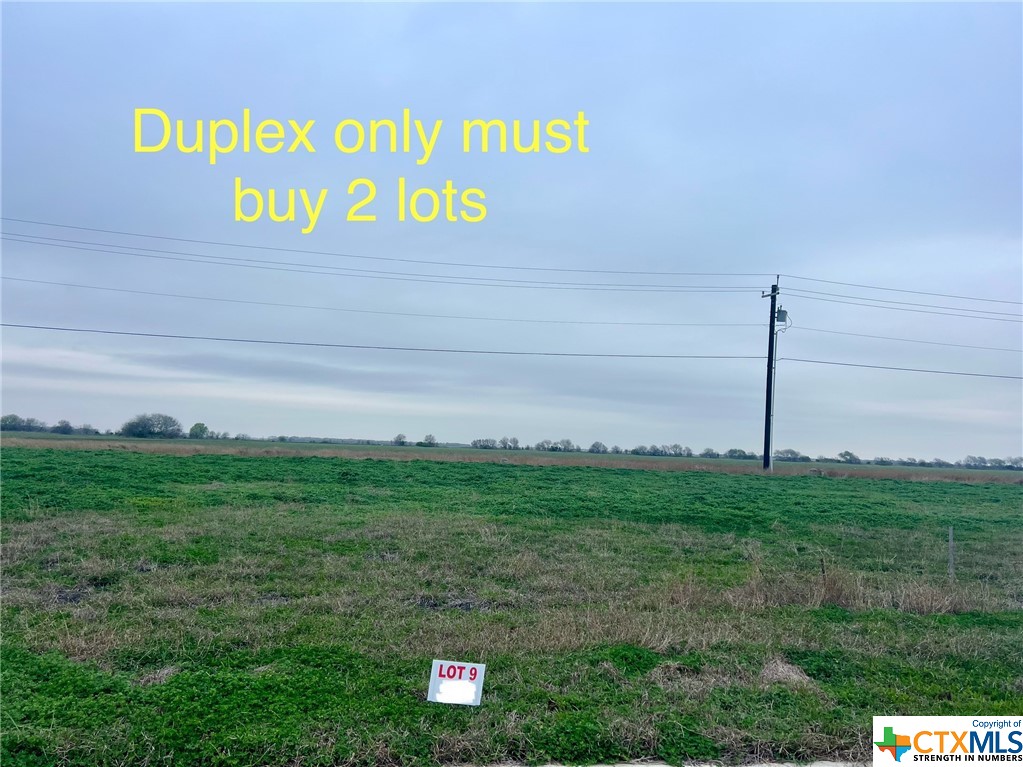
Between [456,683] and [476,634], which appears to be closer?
[456,683]

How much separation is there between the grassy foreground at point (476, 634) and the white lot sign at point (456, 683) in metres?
0.08

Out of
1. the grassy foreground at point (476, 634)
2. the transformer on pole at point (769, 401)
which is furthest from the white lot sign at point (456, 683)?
the transformer on pole at point (769, 401)

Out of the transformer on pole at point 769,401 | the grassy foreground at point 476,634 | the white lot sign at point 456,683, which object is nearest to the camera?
the grassy foreground at point 476,634

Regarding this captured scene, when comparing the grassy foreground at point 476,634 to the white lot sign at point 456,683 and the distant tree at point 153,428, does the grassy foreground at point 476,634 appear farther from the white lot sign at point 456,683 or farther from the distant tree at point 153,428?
the distant tree at point 153,428

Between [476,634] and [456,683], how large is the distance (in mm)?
1702

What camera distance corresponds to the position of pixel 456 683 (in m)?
4.66

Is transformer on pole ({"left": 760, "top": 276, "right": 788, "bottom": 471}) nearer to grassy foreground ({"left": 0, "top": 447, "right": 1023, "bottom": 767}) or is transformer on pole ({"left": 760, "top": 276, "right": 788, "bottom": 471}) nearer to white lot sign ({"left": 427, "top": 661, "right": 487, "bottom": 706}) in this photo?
grassy foreground ({"left": 0, "top": 447, "right": 1023, "bottom": 767})

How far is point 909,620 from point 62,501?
15.5 m

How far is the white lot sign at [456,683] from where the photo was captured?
180 inches

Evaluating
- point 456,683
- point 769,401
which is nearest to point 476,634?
point 456,683

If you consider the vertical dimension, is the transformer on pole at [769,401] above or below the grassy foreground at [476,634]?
above

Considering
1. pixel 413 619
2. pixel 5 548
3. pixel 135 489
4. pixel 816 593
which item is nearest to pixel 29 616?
pixel 413 619

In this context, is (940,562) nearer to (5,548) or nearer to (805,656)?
(805,656)

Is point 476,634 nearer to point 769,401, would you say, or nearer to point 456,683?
point 456,683
